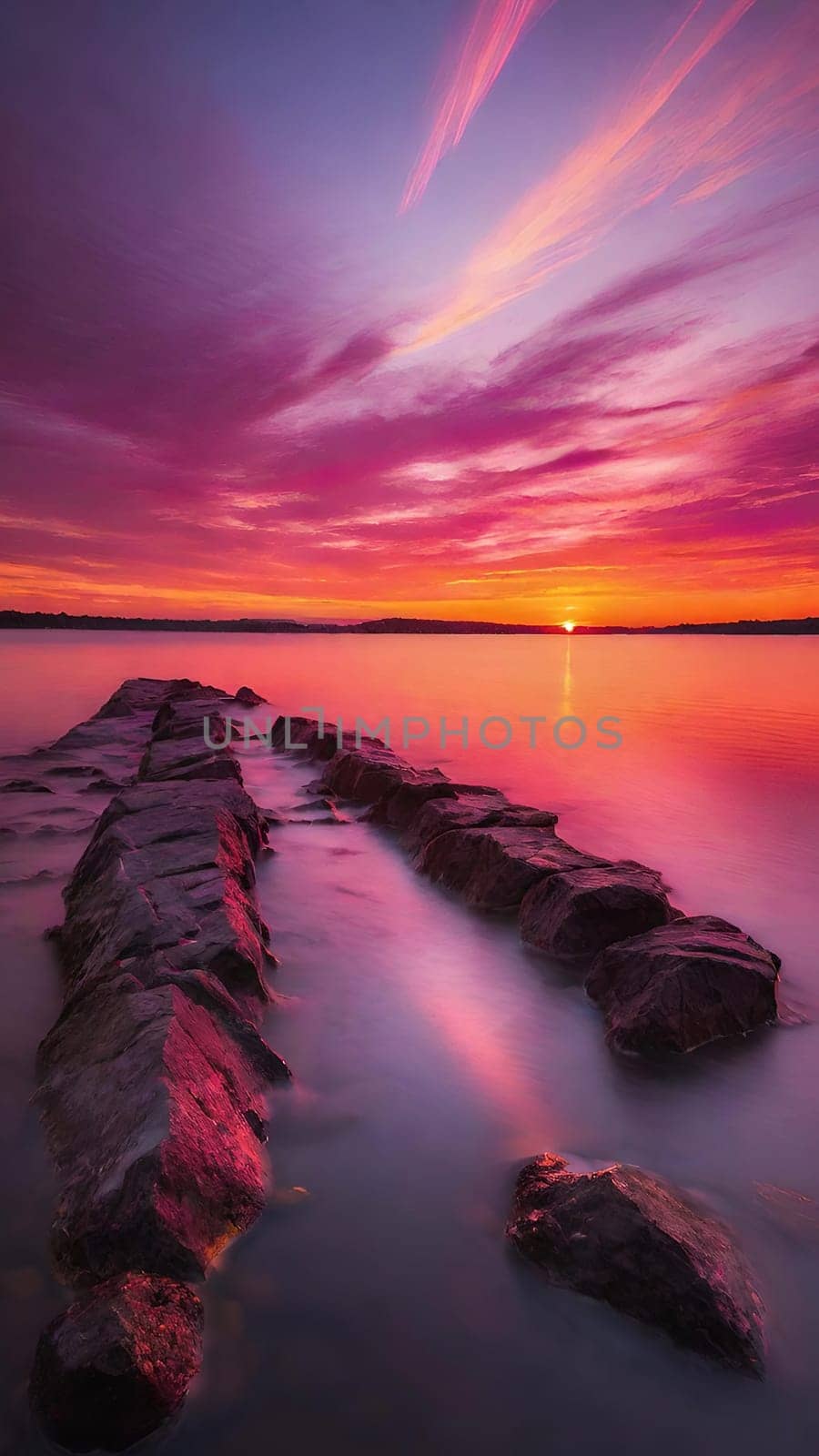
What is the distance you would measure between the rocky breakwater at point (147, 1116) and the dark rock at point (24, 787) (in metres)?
5.94

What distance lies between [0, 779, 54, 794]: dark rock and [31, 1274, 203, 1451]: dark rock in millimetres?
10360

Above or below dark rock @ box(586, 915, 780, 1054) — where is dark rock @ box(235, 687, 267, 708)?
below

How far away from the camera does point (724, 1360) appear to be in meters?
2.53

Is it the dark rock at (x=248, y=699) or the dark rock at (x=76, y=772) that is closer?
the dark rock at (x=76, y=772)

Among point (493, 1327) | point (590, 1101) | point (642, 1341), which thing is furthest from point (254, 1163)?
point (590, 1101)

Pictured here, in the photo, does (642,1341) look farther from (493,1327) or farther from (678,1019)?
(678,1019)

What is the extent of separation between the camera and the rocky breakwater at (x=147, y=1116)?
2.19 meters

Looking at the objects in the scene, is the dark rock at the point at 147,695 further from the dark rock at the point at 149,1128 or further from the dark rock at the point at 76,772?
the dark rock at the point at 149,1128

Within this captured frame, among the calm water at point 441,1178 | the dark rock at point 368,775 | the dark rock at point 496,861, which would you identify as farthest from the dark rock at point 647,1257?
the dark rock at point 368,775

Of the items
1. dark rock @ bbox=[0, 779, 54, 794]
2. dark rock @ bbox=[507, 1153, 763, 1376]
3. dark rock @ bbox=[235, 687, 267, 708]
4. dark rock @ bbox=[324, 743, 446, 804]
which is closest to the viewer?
dark rock @ bbox=[507, 1153, 763, 1376]

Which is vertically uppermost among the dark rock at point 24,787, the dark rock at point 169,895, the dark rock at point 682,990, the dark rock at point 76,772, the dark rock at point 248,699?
the dark rock at point 169,895

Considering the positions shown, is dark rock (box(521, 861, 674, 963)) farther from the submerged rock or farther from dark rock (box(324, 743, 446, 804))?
dark rock (box(324, 743, 446, 804))

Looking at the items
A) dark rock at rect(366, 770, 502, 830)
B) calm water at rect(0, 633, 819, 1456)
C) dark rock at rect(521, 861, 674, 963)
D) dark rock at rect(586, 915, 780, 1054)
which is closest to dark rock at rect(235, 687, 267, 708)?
dark rock at rect(366, 770, 502, 830)

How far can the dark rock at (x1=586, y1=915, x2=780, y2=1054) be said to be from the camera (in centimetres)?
453
